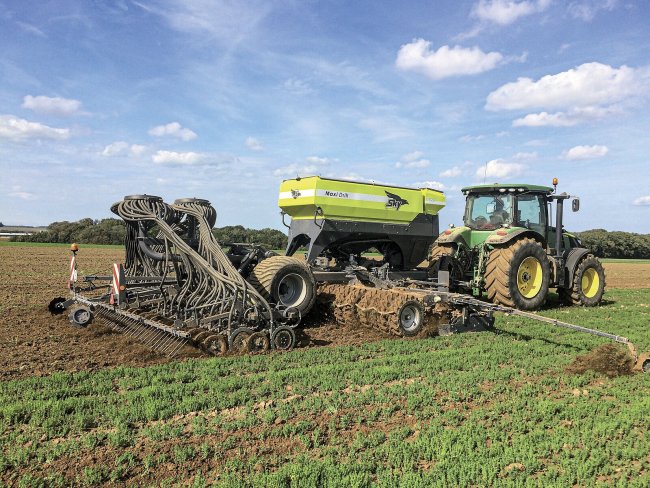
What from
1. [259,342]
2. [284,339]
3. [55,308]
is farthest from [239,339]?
[55,308]

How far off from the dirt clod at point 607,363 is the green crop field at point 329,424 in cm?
13

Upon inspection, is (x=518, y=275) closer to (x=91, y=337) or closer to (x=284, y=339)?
(x=284, y=339)

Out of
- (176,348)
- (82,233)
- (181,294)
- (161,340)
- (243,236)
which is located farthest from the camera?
(82,233)

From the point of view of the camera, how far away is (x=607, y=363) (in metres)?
6.04

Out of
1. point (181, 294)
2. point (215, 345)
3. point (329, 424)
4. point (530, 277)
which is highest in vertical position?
point (530, 277)

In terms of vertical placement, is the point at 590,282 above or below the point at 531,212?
below

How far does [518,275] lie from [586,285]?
297 centimetres

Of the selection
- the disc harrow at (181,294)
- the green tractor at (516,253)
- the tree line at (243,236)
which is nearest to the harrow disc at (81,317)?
the disc harrow at (181,294)

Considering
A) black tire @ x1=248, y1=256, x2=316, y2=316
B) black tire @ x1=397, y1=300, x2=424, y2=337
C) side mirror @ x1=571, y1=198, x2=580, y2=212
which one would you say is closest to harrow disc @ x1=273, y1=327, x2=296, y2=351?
black tire @ x1=248, y1=256, x2=316, y2=316

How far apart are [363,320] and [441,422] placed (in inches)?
152

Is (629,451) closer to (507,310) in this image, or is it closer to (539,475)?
(539,475)

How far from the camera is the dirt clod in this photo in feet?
19.7

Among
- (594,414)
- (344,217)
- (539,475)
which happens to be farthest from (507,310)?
(539,475)

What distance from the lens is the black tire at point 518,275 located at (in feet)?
32.2
